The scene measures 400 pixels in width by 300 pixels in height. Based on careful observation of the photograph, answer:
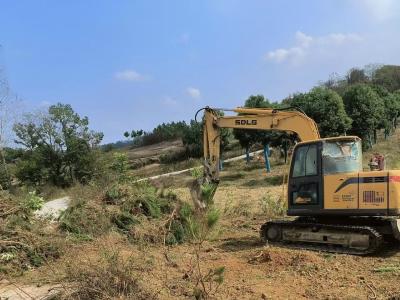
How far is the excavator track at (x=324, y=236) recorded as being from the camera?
9945mm

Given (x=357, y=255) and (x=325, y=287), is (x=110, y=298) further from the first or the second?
(x=357, y=255)

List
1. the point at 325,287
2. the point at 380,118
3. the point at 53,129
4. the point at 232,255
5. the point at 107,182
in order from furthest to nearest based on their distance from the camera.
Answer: the point at 53,129 < the point at 380,118 < the point at 107,182 < the point at 232,255 < the point at 325,287

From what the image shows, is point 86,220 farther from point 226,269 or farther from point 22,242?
point 226,269

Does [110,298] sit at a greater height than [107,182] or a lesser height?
lesser

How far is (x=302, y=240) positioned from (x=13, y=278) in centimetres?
583

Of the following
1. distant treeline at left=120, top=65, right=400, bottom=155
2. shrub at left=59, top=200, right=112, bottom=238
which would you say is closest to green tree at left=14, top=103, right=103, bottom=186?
distant treeline at left=120, top=65, right=400, bottom=155

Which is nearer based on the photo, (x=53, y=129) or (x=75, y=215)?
(x=75, y=215)

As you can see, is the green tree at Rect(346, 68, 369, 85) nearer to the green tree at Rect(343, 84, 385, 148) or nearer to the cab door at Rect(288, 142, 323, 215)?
the green tree at Rect(343, 84, 385, 148)

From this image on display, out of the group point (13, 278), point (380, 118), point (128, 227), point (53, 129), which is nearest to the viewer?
point (13, 278)

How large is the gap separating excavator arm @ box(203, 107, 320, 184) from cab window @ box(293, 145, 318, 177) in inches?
37.0

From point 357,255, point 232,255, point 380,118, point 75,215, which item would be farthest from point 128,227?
point 380,118

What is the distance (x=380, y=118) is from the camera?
36406mm

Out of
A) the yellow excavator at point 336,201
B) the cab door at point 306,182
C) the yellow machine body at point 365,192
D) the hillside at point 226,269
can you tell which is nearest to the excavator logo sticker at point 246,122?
the yellow excavator at point 336,201

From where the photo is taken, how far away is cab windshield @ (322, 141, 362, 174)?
414 inches
